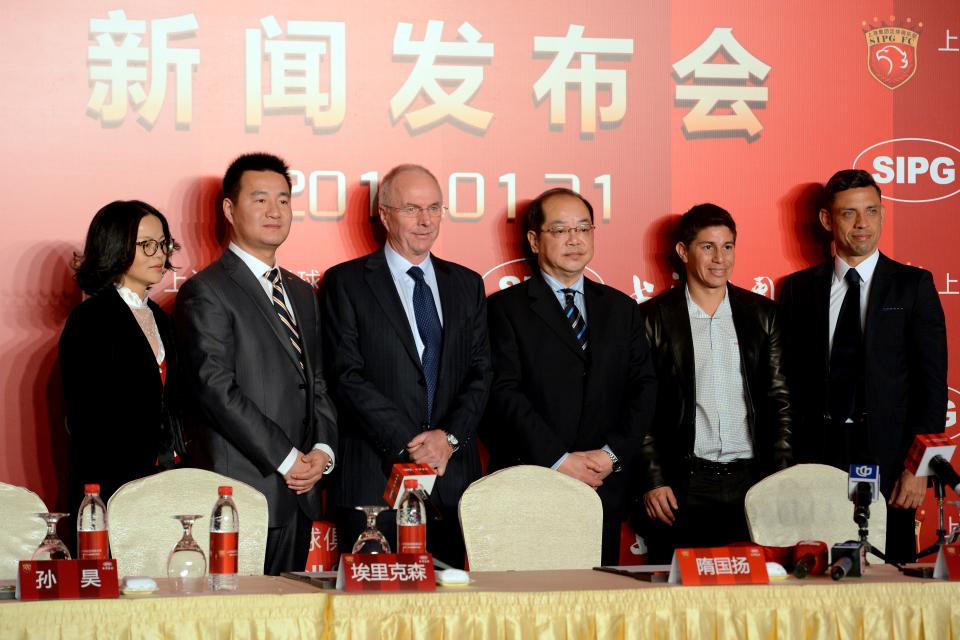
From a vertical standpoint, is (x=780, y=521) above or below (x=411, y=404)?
below

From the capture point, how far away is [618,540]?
430 cm

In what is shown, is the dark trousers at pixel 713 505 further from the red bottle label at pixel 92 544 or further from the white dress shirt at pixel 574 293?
the red bottle label at pixel 92 544

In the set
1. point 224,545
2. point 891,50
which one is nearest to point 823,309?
point 891,50

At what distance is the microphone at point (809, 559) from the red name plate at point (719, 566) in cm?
14

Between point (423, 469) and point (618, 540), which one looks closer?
point (423, 469)

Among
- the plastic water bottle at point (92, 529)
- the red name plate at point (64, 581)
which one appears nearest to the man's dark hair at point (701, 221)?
the plastic water bottle at point (92, 529)

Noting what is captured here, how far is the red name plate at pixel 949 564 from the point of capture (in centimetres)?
271

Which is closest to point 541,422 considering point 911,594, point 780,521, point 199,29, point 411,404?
point 411,404

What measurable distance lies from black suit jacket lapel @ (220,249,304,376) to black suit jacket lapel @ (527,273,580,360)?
945 mm

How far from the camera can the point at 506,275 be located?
4668 millimetres

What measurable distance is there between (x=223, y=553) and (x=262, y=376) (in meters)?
1.40

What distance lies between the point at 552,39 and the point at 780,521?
224cm

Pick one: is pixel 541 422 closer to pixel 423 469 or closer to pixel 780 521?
pixel 780 521

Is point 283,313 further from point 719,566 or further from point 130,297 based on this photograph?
point 719,566
